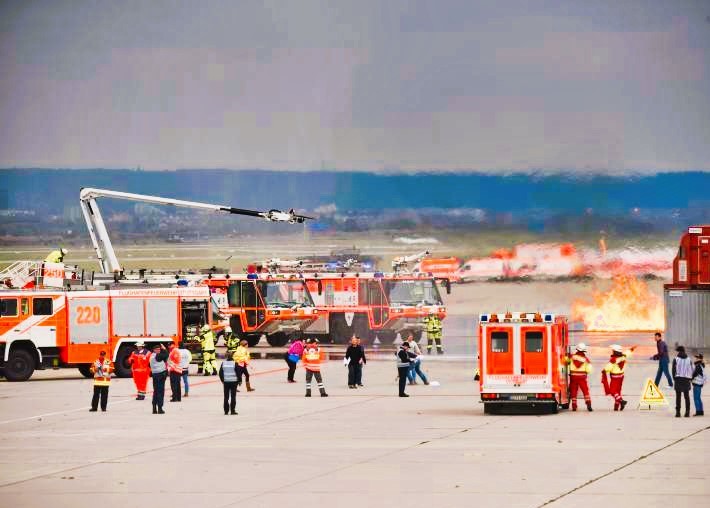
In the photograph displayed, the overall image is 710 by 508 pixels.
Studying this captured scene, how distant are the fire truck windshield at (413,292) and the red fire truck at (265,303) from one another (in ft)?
12.2

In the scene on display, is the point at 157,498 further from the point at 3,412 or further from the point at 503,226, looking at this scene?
the point at 503,226

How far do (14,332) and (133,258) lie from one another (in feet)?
129

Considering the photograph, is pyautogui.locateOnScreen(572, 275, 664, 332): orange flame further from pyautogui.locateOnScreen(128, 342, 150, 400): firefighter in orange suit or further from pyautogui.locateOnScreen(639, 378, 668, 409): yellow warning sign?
pyautogui.locateOnScreen(128, 342, 150, 400): firefighter in orange suit

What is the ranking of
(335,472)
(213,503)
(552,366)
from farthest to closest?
(552,366)
(335,472)
(213,503)

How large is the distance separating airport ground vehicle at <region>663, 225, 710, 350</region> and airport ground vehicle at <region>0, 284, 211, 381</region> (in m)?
20.7

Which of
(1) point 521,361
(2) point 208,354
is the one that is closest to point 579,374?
(1) point 521,361

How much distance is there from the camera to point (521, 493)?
21688mm

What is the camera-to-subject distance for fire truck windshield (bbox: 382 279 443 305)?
65625 millimetres

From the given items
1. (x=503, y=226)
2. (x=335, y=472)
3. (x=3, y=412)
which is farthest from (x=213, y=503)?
(x=503, y=226)

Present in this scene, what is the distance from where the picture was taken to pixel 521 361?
3434cm

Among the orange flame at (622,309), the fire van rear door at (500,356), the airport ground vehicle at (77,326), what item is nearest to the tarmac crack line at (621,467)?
the fire van rear door at (500,356)

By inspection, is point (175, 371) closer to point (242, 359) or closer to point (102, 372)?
point (102, 372)

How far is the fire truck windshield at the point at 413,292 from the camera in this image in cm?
6562

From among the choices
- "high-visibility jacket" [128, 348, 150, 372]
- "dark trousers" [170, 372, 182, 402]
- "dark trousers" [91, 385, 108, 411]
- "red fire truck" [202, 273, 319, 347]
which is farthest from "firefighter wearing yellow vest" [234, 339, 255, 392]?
"red fire truck" [202, 273, 319, 347]
